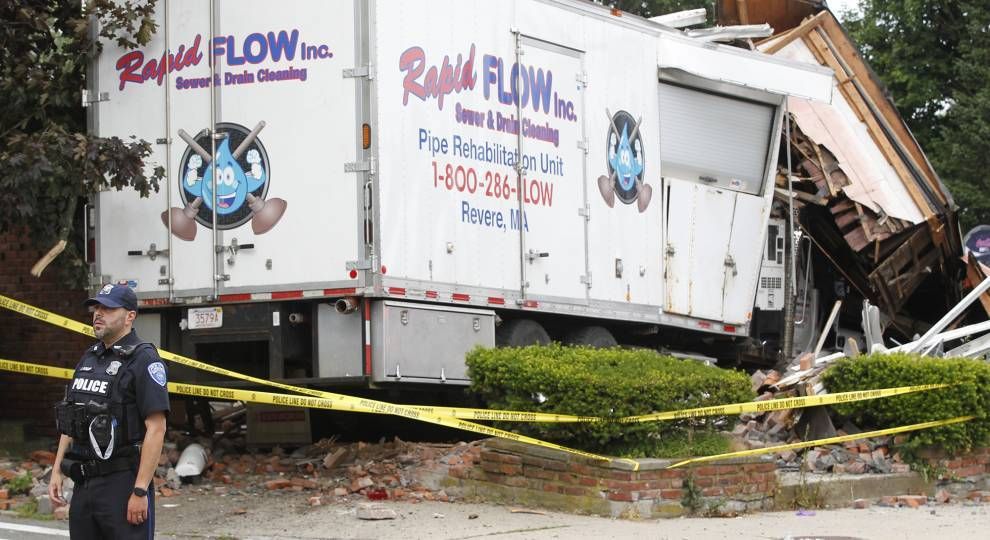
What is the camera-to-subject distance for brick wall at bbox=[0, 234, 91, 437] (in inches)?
544

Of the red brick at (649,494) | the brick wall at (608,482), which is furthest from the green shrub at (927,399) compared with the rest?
the red brick at (649,494)

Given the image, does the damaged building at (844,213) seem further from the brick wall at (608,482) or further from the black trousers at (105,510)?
the black trousers at (105,510)

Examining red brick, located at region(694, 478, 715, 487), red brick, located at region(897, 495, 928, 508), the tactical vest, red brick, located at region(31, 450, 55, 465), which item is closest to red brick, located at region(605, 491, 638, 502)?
red brick, located at region(694, 478, 715, 487)

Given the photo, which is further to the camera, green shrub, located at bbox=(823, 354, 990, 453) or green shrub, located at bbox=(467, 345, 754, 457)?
green shrub, located at bbox=(823, 354, 990, 453)

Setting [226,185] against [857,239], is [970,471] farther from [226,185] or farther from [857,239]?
[226,185]

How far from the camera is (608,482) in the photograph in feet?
31.8

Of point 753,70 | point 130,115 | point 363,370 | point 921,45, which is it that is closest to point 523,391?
point 363,370

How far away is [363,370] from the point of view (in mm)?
10641

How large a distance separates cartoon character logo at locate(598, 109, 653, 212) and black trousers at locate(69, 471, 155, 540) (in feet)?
25.2

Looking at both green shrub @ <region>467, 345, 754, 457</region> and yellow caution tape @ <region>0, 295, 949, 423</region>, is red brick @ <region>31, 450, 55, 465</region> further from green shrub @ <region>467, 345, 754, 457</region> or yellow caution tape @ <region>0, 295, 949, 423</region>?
green shrub @ <region>467, 345, 754, 457</region>

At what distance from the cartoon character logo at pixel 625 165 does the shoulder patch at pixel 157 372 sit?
740cm

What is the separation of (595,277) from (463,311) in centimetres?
208

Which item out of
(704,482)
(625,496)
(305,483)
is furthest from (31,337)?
(704,482)

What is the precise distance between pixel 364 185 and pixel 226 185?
1.21 metres
